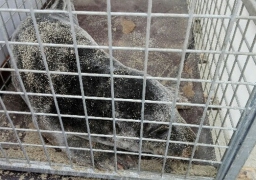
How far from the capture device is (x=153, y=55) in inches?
87.8

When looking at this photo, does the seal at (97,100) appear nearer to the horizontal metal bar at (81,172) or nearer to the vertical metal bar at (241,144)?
the horizontal metal bar at (81,172)

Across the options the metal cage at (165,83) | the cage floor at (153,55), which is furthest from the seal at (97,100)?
the cage floor at (153,55)

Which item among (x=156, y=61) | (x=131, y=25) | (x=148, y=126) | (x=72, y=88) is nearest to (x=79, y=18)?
(x=131, y=25)

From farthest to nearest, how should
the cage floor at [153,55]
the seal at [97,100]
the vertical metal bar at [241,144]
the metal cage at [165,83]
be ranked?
1. the cage floor at [153,55]
2. the seal at [97,100]
3. the vertical metal bar at [241,144]
4. the metal cage at [165,83]

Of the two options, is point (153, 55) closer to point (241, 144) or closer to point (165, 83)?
point (165, 83)

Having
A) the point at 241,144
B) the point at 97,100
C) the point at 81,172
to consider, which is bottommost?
the point at 81,172

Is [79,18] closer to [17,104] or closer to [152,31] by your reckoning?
[152,31]

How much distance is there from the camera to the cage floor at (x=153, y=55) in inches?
64.4

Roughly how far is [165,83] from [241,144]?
86 centimetres

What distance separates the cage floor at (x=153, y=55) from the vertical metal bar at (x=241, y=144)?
198 mm

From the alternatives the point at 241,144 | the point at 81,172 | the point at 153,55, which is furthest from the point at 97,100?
the point at 153,55

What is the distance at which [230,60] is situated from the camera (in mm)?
1720

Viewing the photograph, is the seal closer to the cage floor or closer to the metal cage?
the metal cage

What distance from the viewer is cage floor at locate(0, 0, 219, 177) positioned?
1637mm
